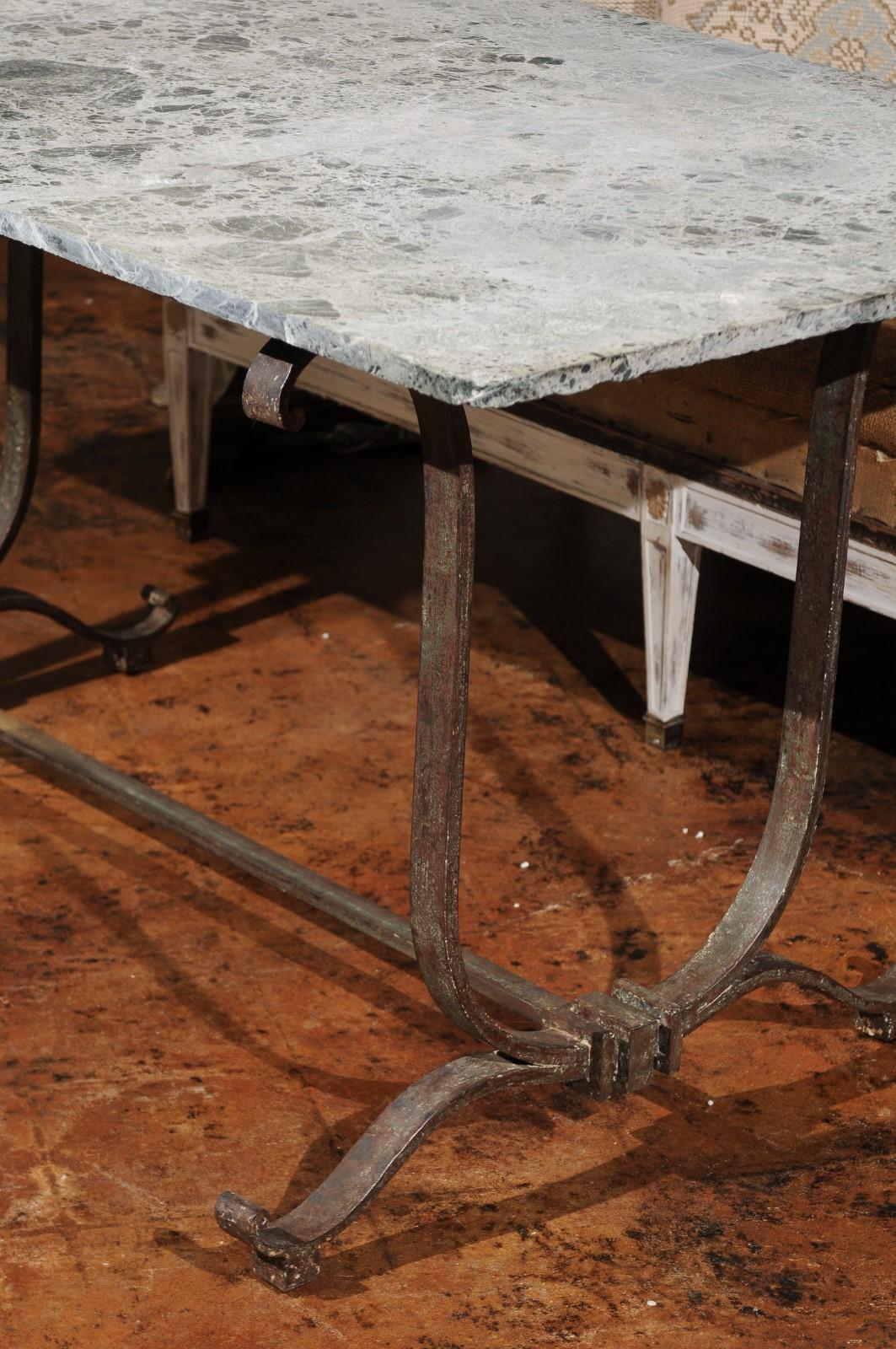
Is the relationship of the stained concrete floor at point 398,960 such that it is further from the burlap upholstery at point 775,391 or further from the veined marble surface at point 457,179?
the veined marble surface at point 457,179

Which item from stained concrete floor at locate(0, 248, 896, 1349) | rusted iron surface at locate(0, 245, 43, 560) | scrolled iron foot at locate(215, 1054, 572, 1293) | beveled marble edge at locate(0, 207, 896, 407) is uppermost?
beveled marble edge at locate(0, 207, 896, 407)

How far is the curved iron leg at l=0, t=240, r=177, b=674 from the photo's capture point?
2363 mm

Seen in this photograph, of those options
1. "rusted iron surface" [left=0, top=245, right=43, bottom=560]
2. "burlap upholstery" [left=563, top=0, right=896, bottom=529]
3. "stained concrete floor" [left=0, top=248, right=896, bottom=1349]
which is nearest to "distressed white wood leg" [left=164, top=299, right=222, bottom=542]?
"stained concrete floor" [left=0, top=248, right=896, bottom=1349]

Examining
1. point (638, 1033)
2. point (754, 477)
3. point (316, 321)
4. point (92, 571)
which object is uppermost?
point (316, 321)

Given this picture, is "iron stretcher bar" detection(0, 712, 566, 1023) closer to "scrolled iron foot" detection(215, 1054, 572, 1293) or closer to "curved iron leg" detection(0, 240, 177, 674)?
"scrolled iron foot" detection(215, 1054, 572, 1293)

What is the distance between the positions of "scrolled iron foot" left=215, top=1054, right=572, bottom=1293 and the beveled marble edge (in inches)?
25.9

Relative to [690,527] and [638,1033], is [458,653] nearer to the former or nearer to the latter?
[638,1033]

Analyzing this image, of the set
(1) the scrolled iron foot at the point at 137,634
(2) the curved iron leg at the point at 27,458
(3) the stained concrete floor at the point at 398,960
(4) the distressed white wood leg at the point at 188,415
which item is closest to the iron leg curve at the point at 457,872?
(3) the stained concrete floor at the point at 398,960

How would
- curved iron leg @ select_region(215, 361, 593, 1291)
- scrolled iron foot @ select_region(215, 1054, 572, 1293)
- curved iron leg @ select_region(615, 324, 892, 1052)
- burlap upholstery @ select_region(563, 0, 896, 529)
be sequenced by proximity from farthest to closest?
burlap upholstery @ select_region(563, 0, 896, 529), curved iron leg @ select_region(615, 324, 892, 1052), scrolled iron foot @ select_region(215, 1054, 572, 1293), curved iron leg @ select_region(215, 361, 593, 1291)

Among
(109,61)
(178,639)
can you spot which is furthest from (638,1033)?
(178,639)

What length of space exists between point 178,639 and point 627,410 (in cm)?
86

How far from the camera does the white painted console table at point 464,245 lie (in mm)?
1333

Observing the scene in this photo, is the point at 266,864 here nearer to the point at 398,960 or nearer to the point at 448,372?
the point at 398,960

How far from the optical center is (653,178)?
1.65 metres
